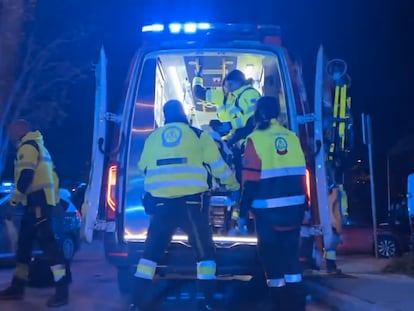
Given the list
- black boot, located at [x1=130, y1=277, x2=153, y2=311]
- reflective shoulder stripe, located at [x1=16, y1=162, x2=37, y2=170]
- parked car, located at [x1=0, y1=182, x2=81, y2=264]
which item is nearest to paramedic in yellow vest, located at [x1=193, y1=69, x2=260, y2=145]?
reflective shoulder stripe, located at [x1=16, y1=162, x2=37, y2=170]

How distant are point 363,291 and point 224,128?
7.21ft

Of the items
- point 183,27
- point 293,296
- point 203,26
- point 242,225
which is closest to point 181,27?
point 183,27

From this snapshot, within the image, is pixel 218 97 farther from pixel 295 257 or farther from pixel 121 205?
pixel 295 257

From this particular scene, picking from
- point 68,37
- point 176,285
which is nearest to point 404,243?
point 68,37

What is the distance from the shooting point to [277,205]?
6922mm

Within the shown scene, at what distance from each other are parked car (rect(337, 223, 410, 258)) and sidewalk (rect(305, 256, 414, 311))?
5.57 m

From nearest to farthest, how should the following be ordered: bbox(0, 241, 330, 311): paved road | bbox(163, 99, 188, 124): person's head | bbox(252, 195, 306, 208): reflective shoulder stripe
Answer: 1. bbox(252, 195, 306, 208): reflective shoulder stripe
2. bbox(163, 99, 188, 124): person's head
3. bbox(0, 241, 330, 311): paved road

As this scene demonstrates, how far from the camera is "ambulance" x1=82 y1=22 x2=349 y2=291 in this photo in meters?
7.57

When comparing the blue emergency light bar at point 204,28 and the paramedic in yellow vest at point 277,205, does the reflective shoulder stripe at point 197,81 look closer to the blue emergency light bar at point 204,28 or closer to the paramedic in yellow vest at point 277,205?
the blue emergency light bar at point 204,28

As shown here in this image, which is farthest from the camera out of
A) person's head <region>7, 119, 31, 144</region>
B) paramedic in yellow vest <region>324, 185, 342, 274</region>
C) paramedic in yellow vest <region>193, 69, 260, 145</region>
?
paramedic in yellow vest <region>324, 185, 342, 274</region>

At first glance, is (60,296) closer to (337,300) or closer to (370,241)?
(337,300)

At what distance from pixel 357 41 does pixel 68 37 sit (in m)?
7.94

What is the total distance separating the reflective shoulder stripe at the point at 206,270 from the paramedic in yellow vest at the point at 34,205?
1557 millimetres

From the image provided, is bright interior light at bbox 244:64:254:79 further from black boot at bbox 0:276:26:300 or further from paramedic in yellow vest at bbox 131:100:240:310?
black boot at bbox 0:276:26:300
